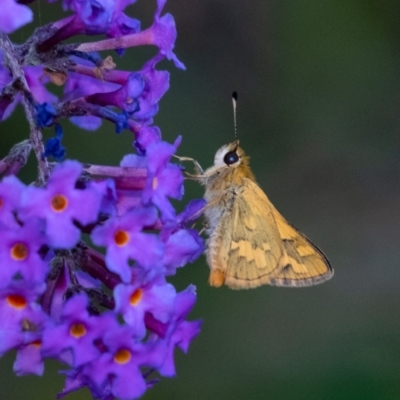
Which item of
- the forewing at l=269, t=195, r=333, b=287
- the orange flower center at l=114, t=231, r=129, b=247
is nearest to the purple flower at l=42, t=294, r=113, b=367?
the orange flower center at l=114, t=231, r=129, b=247

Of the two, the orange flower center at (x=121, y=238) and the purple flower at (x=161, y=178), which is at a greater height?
the purple flower at (x=161, y=178)

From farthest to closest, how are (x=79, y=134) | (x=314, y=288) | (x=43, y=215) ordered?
(x=314, y=288) → (x=79, y=134) → (x=43, y=215)

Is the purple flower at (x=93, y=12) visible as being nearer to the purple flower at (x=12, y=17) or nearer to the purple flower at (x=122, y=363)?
the purple flower at (x=12, y=17)

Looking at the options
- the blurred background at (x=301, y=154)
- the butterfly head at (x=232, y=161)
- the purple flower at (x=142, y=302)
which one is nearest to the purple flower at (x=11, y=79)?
the purple flower at (x=142, y=302)

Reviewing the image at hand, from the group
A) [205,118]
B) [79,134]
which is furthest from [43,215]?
[205,118]

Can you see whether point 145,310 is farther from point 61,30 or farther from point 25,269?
point 61,30

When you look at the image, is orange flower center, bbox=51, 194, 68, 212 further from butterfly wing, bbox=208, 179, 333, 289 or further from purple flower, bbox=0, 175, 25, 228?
butterfly wing, bbox=208, 179, 333, 289
